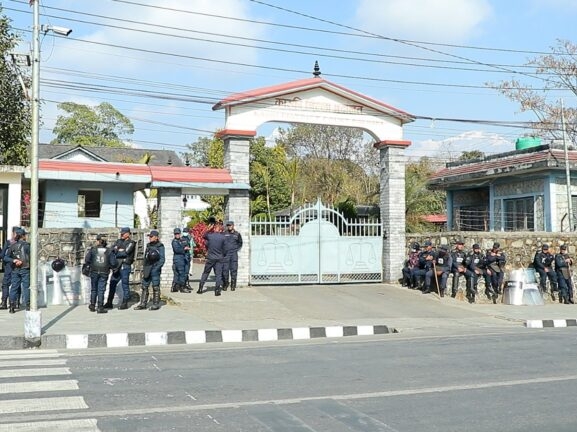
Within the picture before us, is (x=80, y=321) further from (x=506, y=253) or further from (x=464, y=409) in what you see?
(x=506, y=253)

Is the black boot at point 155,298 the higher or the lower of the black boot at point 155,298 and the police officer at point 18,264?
the lower

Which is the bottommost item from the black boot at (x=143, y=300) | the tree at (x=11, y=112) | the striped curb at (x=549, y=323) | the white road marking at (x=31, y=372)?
the striped curb at (x=549, y=323)

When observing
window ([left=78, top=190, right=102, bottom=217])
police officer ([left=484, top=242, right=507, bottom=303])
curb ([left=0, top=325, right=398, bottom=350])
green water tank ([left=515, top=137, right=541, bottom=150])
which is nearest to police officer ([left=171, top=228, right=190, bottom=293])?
window ([left=78, top=190, right=102, bottom=217])

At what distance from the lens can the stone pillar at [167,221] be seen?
17016 mm

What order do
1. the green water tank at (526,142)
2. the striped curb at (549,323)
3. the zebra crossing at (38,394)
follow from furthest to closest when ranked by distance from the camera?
1. the green water tank at (526,142)
2. the striped curb at (549,323)
3. the zebra crossing at (38,394)

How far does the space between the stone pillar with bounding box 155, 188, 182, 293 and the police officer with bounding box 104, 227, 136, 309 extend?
273 centimetres

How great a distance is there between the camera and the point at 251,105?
18109mm

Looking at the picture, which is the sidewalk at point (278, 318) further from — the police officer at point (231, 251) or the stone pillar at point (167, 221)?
the stone pillar at point (167, 221)

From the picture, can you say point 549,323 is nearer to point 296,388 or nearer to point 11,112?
point 296,388

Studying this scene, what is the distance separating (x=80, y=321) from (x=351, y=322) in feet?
17.5

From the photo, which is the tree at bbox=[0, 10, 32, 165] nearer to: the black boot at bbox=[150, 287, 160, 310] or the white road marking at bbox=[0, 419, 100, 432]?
the black boot at bbox=[150, 287, 160, 310]

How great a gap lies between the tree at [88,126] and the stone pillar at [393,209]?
44107 millimetres

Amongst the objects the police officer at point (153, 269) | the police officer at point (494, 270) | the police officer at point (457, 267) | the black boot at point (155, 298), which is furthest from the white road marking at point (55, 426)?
the police officer at point (494, 270)

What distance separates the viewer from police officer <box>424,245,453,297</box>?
58.3ft
